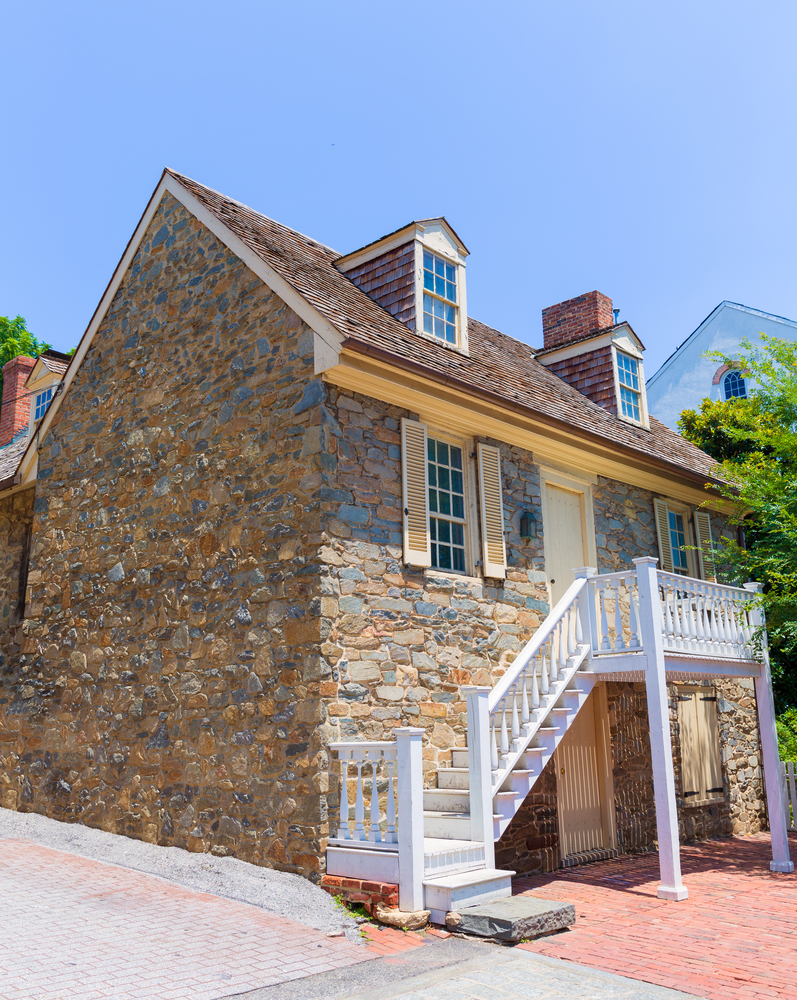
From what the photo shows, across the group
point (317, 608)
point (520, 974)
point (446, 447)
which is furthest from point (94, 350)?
point (520, 974)

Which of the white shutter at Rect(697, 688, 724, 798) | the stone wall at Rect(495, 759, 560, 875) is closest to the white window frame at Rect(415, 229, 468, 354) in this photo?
the stone wall at Rect(495, 759, 560, 875)

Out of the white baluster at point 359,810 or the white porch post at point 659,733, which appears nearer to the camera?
the white baluster at point 359,810

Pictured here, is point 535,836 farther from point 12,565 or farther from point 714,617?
point 12,565

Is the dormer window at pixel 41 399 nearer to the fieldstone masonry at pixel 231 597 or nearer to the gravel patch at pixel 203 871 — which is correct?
the fieldstone masonry at pixel 231 597

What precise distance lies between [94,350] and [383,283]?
406 centimetres

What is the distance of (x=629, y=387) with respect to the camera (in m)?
14.2

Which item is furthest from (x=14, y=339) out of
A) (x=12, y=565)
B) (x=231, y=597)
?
(x=231, y=597)

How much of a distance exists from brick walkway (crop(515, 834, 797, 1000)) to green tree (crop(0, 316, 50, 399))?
73.2 feet

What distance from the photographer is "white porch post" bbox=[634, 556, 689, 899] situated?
316 inches

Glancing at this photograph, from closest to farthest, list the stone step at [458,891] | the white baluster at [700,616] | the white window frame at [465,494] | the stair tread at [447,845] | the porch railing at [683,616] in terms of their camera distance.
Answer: the stone step at [458,891] < the stair tread at [447,845] < the porch railing at [683,616] < the white window frame at [465,494] < the white baluster at [700,616]

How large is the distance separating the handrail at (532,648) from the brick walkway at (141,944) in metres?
2.20

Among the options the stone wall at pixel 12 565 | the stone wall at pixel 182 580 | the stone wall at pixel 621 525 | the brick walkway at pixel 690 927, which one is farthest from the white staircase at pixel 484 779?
the stone wall at pixel 12 565

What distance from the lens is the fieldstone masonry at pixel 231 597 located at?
7.74m

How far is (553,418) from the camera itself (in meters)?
9.99
